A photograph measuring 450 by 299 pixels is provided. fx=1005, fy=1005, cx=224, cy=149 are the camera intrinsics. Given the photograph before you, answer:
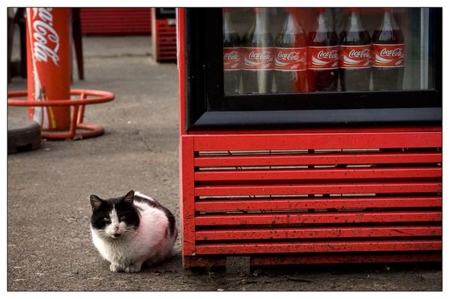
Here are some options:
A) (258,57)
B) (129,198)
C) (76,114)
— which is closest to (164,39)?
(76,114)

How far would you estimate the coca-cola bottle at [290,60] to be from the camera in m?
4.88

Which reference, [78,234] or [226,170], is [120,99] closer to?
[78,234]

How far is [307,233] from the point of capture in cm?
472

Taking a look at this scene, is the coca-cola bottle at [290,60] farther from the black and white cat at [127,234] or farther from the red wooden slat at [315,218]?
the black and white cat at [127,234]

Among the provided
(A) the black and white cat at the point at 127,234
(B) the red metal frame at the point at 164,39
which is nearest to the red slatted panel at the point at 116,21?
(B) the red metal frame at the point at 164,39

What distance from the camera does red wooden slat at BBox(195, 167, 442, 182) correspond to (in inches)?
184

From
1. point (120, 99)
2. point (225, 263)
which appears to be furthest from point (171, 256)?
point (120, 99)

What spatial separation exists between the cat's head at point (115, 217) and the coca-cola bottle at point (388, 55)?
1342mm

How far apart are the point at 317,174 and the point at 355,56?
2.14 feet

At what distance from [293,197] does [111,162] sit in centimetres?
364

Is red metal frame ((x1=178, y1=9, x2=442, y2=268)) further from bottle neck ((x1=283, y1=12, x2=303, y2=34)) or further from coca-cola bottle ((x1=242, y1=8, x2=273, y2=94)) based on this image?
bottle neck ((x1=283, y1=12, x2=303, y2=34))

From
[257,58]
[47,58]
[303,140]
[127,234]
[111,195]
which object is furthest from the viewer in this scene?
[47,58]

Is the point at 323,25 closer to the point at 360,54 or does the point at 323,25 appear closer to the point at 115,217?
the point at 360,54

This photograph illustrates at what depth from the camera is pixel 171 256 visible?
5.27 metres
